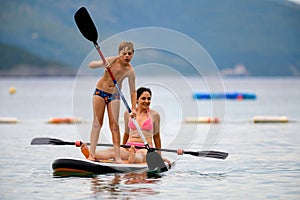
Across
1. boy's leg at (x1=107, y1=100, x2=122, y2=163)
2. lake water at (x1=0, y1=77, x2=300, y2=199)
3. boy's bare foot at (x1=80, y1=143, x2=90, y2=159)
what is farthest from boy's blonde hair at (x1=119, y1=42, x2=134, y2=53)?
boy's bare foot at (x1=80, y1=143, x2=90, y2=159)

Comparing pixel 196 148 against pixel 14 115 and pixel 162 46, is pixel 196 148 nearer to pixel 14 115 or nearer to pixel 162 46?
pixel 162 46

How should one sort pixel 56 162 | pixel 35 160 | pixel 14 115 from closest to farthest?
pixel 56 162 → pixel 35 160 → pixel 14 115

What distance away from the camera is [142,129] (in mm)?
18859

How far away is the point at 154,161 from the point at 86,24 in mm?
2750

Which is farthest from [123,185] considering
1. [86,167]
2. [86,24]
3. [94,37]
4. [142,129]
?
[86,24]

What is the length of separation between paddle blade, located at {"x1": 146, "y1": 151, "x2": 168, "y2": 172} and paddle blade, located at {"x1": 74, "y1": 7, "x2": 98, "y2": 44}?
2.28 m

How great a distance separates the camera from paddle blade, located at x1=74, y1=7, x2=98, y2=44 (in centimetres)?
1844

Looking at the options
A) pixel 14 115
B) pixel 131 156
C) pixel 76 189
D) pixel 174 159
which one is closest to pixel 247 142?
pixel 174 159

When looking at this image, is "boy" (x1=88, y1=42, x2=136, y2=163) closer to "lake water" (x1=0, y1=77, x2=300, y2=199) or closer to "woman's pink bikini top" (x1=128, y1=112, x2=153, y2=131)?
"woman's pink bikini top" (x1=128, y1=112, x2=153, y2=131)

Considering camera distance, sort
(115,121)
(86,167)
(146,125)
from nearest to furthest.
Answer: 1. (86,167)
2. (115,121)
3. (146,125)

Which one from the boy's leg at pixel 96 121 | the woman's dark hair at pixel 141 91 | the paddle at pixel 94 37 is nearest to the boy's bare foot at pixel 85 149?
the boy's leg at pixel 96 121

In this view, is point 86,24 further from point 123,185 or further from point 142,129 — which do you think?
point 123,185

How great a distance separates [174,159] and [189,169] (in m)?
0.68

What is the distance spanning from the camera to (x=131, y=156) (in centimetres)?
1839
